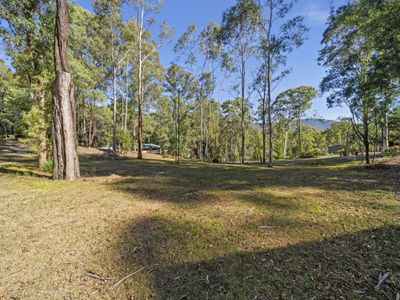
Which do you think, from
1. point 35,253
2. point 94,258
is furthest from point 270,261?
point 35,253

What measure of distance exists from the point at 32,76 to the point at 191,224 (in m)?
9.74

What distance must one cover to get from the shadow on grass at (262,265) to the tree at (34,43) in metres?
7.45

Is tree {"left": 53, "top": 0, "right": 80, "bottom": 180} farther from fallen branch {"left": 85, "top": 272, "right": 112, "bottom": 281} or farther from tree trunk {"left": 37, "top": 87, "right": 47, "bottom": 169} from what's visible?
fallen branch {"left": 85, "top": 272, "right": 112, "bottom": 281}

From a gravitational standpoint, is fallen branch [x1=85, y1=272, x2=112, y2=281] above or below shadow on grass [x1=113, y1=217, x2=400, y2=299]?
below

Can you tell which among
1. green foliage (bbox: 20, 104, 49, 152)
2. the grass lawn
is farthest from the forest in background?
the grass lawn

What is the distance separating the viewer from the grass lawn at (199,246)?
5.88 feet

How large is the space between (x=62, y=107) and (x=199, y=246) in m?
6.24

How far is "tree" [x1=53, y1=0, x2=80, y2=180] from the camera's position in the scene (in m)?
6.00

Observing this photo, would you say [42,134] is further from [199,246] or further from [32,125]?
[199,246]

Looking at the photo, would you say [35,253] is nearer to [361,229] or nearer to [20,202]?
[20,202]

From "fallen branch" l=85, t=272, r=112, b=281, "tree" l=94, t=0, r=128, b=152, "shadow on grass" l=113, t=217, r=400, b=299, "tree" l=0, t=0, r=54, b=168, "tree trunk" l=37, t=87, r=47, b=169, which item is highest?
"tree" l=94, t=0, r=128, b=152

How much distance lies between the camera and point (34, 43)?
7.91 metres

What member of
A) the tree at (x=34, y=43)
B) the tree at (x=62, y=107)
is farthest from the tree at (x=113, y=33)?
the tree at (x=62, y=107)

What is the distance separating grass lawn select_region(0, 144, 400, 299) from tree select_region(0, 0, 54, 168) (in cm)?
406
